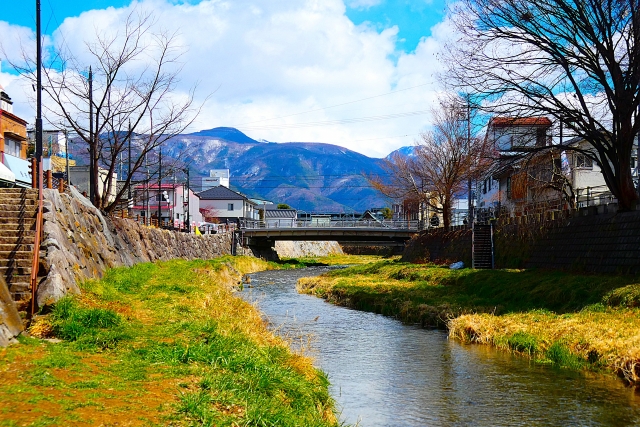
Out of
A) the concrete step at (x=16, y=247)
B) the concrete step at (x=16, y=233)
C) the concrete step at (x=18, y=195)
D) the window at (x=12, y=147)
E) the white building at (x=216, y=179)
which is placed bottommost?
the concrete step at (x=16, y=247)

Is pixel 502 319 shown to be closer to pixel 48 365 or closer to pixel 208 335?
pixel 208 335

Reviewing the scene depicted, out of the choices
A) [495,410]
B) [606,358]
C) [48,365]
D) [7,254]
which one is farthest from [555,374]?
[7,254]

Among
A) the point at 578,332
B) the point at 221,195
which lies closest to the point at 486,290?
the point at 578,332

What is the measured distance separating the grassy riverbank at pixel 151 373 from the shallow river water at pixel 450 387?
135cm

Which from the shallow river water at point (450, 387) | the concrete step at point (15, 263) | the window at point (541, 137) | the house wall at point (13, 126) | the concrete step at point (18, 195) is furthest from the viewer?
the house wall at point (13, 126)

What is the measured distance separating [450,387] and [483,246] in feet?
79.1

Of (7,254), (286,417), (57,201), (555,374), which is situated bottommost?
(555,374)

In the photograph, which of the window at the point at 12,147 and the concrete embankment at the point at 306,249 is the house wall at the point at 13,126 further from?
the concrete embankment at the point at 306,249


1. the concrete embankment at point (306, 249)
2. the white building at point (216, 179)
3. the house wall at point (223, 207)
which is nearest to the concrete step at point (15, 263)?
the concrete embankment at point (306, 249)

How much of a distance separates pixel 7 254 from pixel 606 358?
1330 centimetres

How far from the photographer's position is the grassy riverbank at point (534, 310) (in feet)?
46.8

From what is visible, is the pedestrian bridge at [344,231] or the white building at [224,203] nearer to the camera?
the pedestrian bridge at [344,231]

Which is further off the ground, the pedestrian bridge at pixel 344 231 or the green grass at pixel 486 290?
the pedestrian bridge at pixel 344 231

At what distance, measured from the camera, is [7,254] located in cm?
1351
